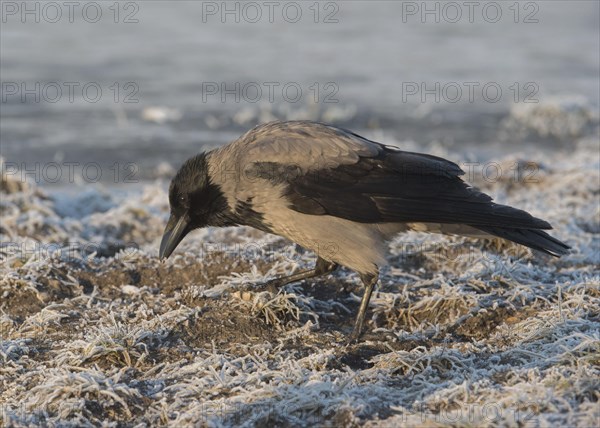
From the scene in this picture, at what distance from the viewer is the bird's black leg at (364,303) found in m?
5.09

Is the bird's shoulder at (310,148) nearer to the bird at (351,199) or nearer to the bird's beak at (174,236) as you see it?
Result: the bird at (351,199)

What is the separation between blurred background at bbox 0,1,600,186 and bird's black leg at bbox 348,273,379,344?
462 cm

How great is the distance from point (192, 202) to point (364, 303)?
1.25m

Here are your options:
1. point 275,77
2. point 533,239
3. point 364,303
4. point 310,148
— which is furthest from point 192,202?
point 275,77

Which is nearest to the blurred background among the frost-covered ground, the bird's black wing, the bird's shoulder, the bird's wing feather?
the frost-covered ground

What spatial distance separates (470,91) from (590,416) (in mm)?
10646

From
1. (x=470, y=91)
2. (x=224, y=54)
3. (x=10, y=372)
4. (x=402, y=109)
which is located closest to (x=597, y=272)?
(x=10, y=372)

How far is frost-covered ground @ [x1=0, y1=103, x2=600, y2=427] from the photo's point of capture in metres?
4.09

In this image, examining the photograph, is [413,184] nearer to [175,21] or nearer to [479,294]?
[479,294]

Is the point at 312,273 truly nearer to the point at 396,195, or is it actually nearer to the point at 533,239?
the point at 396,195

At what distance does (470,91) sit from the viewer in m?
13.9

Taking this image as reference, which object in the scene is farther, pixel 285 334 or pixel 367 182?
pixel 367 182

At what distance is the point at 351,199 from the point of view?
5.32 meters

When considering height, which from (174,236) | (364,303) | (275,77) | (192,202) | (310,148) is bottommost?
(275,77)
